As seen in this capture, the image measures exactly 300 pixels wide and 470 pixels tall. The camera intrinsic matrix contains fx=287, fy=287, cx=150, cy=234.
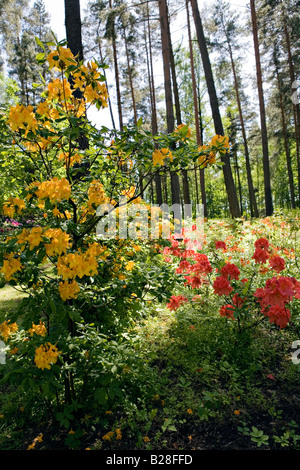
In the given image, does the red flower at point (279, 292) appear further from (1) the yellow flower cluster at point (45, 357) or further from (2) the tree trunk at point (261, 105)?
(2) the tree trunk at point (261, 105)

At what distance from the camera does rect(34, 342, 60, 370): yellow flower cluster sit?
1479 mm

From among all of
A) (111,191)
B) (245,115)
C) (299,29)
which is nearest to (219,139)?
(111,191)

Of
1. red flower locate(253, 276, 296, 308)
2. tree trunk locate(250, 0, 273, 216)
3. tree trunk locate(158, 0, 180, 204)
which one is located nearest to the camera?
red flower locate(253, 276, 296, 308)

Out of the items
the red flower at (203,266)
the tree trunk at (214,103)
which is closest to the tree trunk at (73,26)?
the red flower at (203,266)

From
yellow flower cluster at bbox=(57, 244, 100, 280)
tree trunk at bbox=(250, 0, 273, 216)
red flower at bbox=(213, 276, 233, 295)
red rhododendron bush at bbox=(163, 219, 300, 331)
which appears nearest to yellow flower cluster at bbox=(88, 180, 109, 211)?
yellow flower cluster at bbox=(57, 244, 100, 280)

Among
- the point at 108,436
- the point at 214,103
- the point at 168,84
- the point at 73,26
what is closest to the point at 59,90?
the point at 108,436

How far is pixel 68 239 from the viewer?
155cm

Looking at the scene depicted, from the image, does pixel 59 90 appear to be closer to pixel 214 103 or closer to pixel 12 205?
pixel 12 205

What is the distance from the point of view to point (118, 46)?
12.2m

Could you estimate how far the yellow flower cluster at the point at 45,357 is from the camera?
1479mm

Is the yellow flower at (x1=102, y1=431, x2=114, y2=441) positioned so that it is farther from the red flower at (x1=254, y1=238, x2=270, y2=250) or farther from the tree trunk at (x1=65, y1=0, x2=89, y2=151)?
the tree trunk at (x1=65, y1=0, x2=89, y2=151)

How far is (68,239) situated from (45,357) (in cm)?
62
